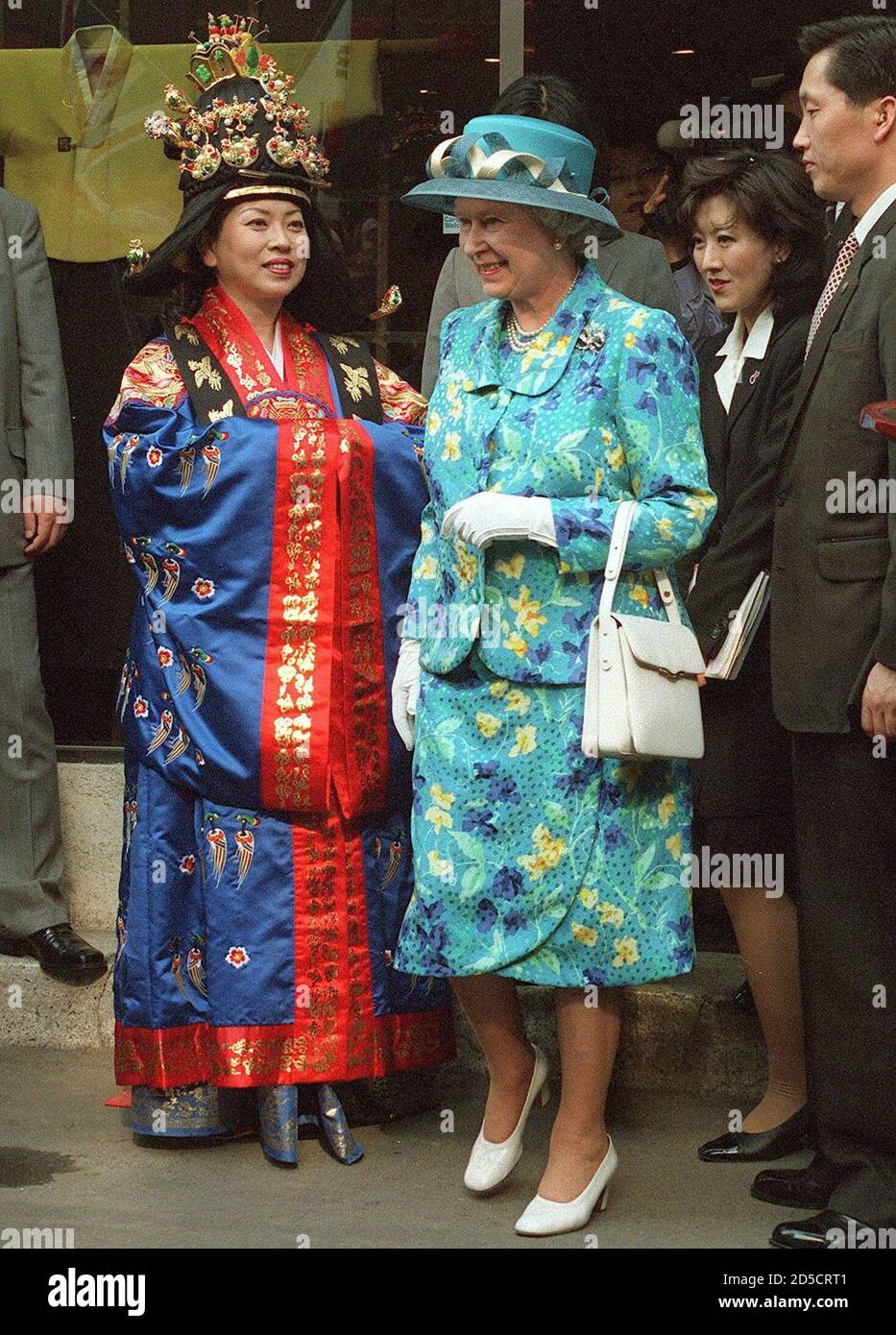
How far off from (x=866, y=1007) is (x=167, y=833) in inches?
58.9

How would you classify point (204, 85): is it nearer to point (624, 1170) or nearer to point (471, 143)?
point (471, 143)

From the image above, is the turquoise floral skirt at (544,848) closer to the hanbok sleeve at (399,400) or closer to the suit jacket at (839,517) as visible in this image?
the suit jacket at (839,517)

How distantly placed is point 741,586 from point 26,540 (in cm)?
197

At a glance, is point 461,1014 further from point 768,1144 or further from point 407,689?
point 407,689

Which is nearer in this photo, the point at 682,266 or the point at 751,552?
the point at 751,552

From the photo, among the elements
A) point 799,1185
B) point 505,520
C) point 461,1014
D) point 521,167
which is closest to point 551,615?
point 505,520

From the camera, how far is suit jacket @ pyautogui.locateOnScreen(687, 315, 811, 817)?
390 centimetres

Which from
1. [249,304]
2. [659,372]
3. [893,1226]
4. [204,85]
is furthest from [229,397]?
[893,1226]

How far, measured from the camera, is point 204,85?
430 cm

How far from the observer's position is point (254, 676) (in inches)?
161

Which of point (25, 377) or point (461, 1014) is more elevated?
point (25, 377)

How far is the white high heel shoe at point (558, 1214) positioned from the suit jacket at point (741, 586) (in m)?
0.79

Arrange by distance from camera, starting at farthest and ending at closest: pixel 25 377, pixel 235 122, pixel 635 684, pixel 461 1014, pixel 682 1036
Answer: pixel 25 377, pixel 461 1014, pixel 682 1036, pixel 235 122, pixel 635 684

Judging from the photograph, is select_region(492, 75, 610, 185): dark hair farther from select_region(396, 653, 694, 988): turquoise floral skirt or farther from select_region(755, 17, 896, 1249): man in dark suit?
select_region(396, 653, 694, 988): turquoise floral skirt
